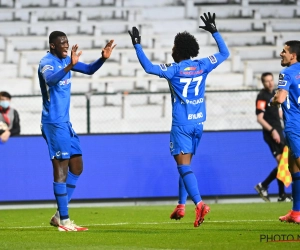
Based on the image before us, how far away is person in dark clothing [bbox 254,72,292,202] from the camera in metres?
15.5

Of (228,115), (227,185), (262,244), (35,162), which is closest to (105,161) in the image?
(35,162)

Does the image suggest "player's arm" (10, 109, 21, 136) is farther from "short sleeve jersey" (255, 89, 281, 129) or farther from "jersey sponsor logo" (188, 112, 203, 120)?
"jersey sponsor logo" (188, 112, 203, 120)

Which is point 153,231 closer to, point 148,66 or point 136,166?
point 148,66

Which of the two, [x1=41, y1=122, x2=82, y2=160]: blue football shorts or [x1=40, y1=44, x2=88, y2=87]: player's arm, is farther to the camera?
[x1=41, y1=122, x2=82, y2=160]: blue football shorts

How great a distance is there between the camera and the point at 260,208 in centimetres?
1355

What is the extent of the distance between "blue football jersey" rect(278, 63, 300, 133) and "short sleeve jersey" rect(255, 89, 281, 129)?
18.5 ft

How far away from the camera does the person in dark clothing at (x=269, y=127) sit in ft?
50.9

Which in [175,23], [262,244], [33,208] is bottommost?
[33,208]

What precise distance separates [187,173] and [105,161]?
20.7 ft

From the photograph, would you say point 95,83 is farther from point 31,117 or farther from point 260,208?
point 260,208

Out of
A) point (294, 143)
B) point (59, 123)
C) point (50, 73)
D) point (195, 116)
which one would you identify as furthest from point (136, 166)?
point (50, 73)

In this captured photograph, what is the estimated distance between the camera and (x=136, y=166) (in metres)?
16.1

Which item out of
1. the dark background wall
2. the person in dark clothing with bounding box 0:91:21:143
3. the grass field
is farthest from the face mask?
the grass field

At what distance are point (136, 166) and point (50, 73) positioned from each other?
664 cm
